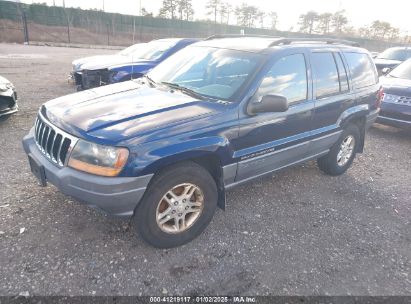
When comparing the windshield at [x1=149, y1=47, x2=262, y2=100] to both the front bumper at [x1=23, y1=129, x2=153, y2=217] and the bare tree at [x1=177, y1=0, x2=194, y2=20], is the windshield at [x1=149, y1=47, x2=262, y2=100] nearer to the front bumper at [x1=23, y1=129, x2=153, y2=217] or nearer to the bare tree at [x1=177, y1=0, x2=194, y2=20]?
the front bumper at [x1=23, y1=129, x2=153, y2=217]

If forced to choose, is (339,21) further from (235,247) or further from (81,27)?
(235,247)

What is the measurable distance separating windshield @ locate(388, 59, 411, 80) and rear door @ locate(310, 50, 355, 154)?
13.7ft

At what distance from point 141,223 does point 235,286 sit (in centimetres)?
93

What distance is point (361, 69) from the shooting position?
4.55 metres

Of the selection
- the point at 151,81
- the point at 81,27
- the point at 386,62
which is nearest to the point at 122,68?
the point at 151,81

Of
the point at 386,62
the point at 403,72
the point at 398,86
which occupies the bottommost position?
the point at 398,86

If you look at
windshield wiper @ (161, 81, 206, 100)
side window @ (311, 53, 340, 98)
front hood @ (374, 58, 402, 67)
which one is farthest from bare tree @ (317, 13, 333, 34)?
windshield wiper @ (161, 81, 206, 100)

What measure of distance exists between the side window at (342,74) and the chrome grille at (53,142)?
334cm

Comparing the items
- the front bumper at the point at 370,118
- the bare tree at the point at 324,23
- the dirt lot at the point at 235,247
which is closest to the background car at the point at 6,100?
the dirt lot at the point at 235,247

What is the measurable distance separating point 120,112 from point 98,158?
0.54 metres

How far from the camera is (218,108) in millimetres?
2887

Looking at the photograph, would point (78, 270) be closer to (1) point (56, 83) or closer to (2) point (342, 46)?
(2) point (342, 46)

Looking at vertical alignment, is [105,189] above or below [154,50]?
below

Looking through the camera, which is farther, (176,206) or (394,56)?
(394,56)
